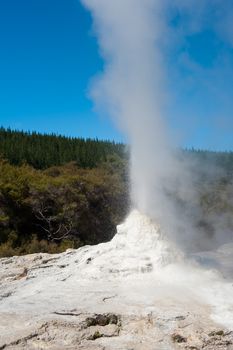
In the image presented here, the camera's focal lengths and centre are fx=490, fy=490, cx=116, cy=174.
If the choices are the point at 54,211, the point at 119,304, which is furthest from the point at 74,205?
the point at 119,304

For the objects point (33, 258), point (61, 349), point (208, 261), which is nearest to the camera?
point (61, 349)

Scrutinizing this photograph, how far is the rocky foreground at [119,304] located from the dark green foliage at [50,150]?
2381cm

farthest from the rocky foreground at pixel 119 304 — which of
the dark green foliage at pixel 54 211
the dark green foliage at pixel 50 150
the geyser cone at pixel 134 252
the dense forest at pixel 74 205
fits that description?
the dark green foliage at pixel 50 150

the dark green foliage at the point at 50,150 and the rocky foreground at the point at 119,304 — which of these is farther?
the dark green foliage at the point at 50,150

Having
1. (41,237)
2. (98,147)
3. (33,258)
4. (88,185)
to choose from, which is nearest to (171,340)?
(33,258)

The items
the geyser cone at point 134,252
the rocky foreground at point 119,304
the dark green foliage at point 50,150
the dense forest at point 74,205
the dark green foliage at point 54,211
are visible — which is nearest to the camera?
the rocky foreground at point 119,304

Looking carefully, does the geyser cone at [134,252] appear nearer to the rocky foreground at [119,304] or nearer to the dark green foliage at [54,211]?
the rocky foreground at [119,304]

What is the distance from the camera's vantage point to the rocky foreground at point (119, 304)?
479 centimetres

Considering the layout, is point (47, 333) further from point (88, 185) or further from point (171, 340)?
point (88, 185)

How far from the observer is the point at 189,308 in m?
5.55

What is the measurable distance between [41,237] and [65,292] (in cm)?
1656

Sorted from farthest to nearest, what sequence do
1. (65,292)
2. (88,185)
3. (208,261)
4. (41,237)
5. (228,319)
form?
(88,185) → (41,237) → (208,261) → (65,292) → (228,319)

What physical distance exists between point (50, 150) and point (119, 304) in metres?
33.6

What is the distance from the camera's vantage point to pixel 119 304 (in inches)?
221
